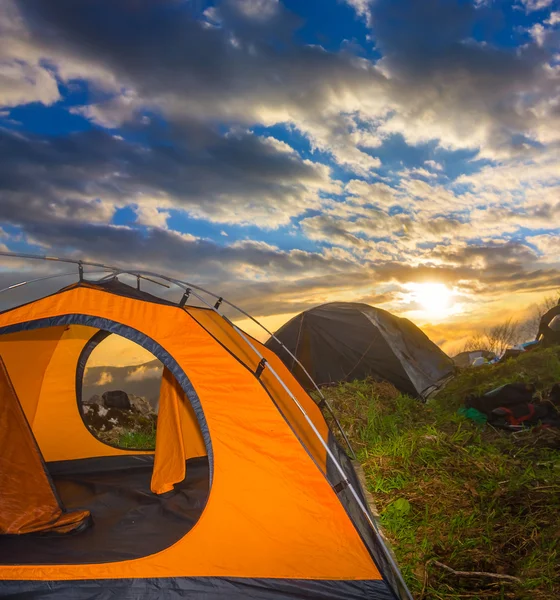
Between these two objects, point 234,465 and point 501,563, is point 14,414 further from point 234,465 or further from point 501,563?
point 501,563

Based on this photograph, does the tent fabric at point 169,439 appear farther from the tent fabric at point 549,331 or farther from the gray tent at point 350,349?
the tent fabric at point 549,331

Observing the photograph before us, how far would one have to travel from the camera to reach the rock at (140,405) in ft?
29.2

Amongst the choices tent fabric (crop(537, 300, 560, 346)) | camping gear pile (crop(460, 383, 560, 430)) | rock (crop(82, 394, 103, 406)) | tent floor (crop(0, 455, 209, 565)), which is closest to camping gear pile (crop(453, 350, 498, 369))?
tent fabric (crop(537, 300, 560, 346))

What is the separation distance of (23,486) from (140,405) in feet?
15.1

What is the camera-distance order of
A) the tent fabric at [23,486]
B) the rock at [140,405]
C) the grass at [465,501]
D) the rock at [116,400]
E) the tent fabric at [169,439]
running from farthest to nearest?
the rock at [140,405] → the rock at [116,400] → the tent fabric at [169,439] → the tent fabric at [23,486] → the grass at [465,501]

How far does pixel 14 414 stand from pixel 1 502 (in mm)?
777

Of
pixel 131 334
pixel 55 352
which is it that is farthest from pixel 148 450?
pixel 131 334

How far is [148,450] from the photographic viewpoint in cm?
658

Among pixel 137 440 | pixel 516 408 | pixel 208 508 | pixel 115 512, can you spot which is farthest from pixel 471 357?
pixel 208 508

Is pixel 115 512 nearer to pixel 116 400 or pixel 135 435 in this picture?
pixel 135 435

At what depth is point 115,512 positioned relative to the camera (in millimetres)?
4988

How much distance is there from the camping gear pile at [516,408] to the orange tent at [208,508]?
2.87 meters

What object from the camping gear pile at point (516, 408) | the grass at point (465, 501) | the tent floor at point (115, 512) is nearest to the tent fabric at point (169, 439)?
the tent floor at point (115, 512)

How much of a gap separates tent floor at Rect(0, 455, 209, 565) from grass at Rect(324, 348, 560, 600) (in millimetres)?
1946
